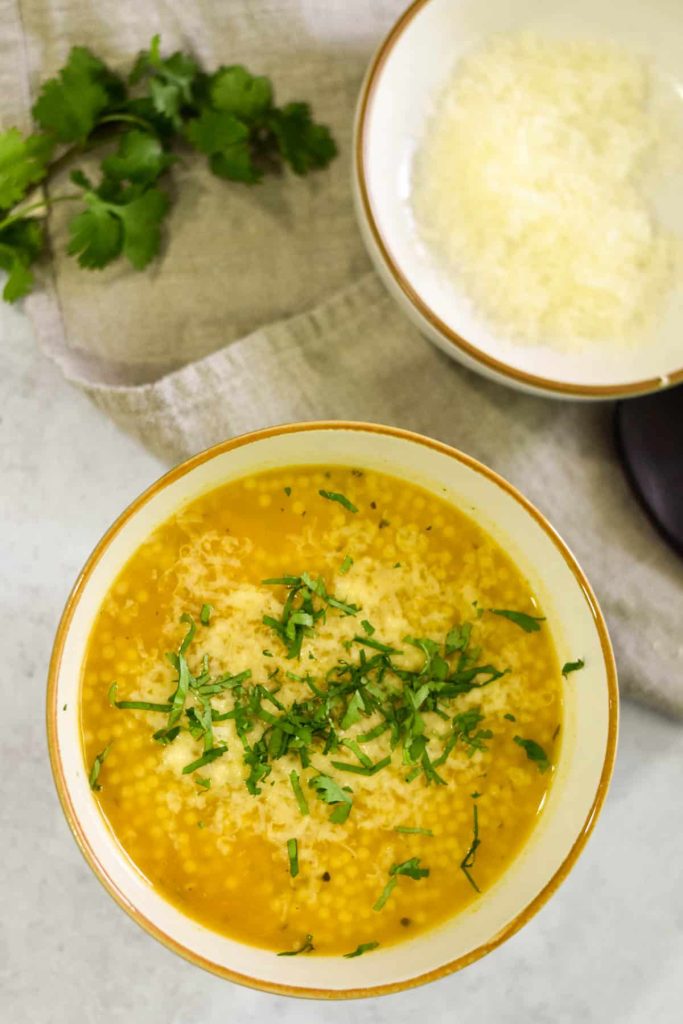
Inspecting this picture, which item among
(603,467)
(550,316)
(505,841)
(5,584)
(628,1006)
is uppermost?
(550,316)

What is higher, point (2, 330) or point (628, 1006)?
point (2, 330)

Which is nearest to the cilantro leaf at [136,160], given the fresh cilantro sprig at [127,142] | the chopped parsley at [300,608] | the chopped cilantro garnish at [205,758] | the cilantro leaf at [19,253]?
the fresh cilantro sprig at [127,142]

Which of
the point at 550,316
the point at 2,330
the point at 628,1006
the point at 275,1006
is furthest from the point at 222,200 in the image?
the point at 628,1006

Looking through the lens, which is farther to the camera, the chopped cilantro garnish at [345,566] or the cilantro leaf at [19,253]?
the cilantro leaf at [19,253]

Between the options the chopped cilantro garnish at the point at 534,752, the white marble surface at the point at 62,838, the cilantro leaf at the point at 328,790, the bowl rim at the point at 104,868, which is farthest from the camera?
the white marble surface at the point at 62,838

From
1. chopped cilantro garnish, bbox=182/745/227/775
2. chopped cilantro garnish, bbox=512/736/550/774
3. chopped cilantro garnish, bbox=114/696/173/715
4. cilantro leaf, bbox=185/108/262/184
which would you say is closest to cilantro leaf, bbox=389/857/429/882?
chopped cilantro garnish, bbox=512/736/550/774

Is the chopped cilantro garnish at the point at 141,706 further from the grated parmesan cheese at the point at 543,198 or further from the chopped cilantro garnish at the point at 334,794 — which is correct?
the grated parmesan cheese at the point at 543,198

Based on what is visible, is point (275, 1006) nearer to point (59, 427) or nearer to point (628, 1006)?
point (628, 1006)

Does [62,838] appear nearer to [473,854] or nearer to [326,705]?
[326,705]
